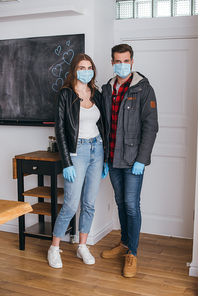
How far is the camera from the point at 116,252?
2.59 meters

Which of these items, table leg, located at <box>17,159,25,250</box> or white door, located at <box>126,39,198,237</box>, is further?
white door, located at <box>126,39,198,237</box>

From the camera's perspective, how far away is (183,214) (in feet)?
9.98

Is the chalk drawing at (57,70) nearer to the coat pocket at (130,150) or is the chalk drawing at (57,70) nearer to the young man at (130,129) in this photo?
the young man at (130,129)

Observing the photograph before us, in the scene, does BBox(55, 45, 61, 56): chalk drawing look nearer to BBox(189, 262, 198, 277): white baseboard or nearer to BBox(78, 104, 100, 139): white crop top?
BBox(78, 104, 100, 139): white crop top

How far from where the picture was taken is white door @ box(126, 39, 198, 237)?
2.91 metres

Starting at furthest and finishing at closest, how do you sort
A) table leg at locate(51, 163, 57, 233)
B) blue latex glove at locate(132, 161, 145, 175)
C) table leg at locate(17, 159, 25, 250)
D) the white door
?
the white door < table leg at locate(17, 159, 25, 250) < table leg at locate(51, 163, 57, 233) < blue latex glove at locate(132, 161, 145, 175)

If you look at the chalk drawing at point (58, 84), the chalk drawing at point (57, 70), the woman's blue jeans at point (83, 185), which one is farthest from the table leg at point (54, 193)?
the chalk drawing at point (57, 70)

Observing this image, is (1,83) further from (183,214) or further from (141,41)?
(183,214)

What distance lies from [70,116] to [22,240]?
3.86 feet

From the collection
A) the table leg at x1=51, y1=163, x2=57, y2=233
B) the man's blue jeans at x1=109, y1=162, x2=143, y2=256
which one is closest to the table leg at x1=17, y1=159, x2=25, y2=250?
the table leg at x1=51, y1=163, x2=57, y2=233

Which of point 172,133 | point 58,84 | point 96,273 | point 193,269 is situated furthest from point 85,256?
point 58,84

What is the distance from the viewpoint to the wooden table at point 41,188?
2.58 meters

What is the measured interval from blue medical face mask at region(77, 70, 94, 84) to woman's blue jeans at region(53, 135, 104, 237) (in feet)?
1.38

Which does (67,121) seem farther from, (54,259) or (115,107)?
(54,259)
